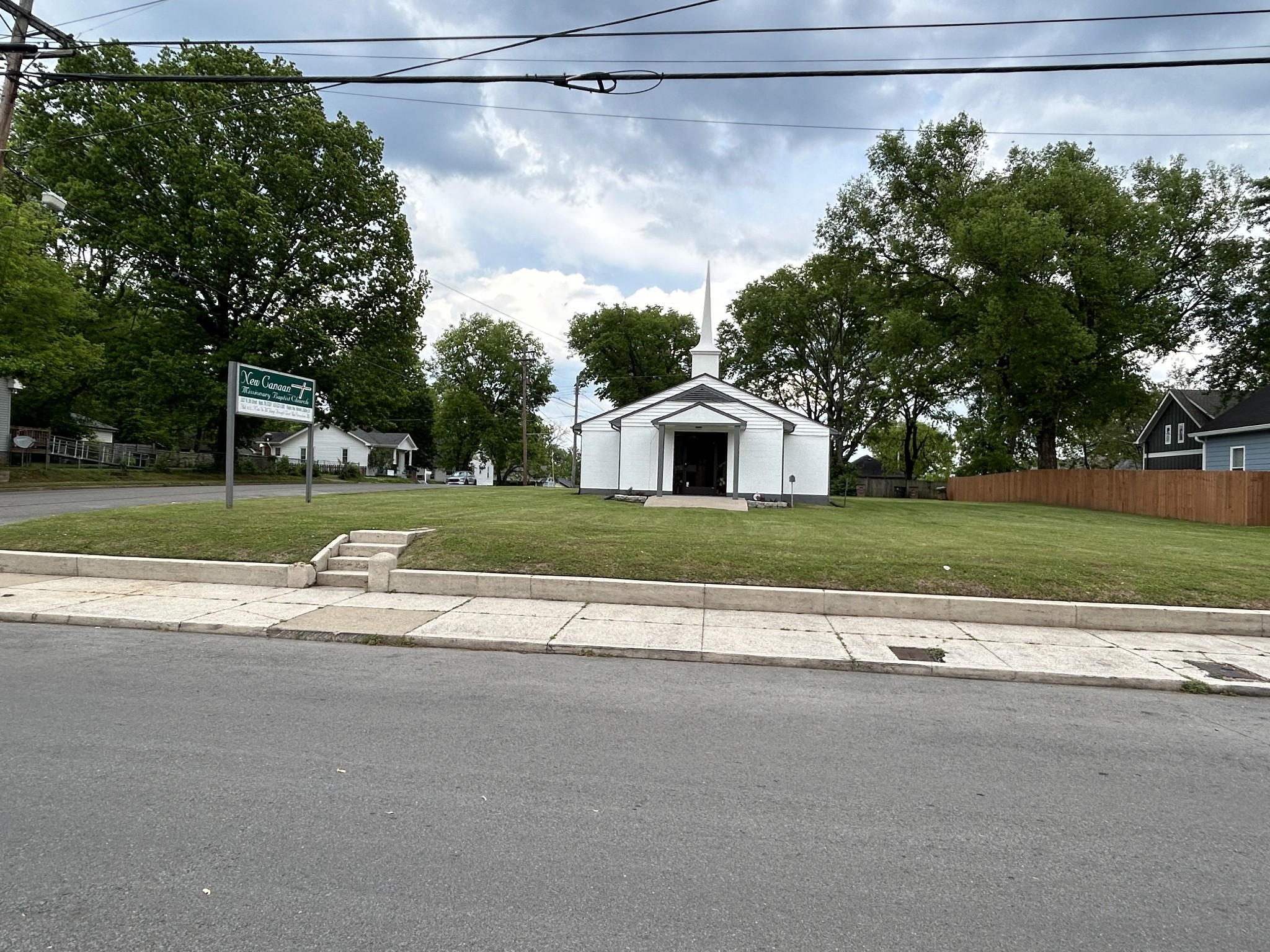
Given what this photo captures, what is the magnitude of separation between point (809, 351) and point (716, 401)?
25.1 metres

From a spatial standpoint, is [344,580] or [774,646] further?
[344,580]

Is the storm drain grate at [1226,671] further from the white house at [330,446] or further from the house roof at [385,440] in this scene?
the house roof at [385,440]

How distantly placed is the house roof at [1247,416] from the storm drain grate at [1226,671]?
24.6 metres

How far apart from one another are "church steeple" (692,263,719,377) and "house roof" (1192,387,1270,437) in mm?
20368

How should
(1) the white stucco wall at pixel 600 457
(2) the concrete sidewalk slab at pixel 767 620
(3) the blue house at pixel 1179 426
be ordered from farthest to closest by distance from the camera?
(3) the blue house at pixel 1179 426, (1) the white stucco wall at pixel 600 457, (2) the concrete sidewalk slab at pixel 767 620

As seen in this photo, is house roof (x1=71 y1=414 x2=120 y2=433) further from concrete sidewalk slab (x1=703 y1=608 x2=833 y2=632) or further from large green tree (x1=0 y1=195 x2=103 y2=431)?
concrete sidewalk slab (x1=703 y1=608 x2=833 y2=632)

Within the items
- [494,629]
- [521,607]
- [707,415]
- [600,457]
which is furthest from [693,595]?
[600,457]

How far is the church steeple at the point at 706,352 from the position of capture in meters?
31.8

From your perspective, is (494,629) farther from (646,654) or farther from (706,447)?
(706,447)

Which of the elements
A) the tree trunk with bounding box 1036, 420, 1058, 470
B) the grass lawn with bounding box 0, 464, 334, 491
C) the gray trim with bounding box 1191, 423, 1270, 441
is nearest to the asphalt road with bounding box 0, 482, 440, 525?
the grass lawn with bounding box 0, 464, 334, 491

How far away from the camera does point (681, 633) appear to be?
7.32 metres

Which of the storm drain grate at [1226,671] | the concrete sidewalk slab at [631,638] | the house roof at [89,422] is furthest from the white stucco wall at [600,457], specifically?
the house roof at [89,422]

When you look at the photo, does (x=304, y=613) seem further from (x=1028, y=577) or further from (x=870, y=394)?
(x=870, y=394)

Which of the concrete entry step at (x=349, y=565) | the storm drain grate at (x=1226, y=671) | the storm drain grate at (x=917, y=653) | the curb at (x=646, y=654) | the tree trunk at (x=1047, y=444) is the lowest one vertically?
the curb at (x=646, y=654)
